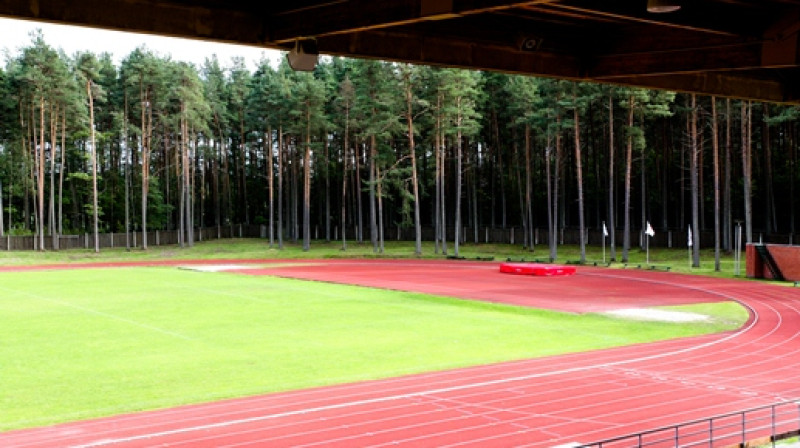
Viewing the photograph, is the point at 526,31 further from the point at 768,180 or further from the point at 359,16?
the point at 768,180

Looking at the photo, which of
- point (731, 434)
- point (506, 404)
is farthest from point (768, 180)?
point (731, 434)

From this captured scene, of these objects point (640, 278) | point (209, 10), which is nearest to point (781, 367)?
point (209, 10)

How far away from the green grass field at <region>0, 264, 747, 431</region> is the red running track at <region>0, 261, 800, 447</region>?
1387 mm

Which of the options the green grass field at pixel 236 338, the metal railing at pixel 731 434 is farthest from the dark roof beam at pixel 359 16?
the green grass field at pixel 236 338

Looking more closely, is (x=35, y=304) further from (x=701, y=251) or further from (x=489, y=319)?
(x=701, y=251)

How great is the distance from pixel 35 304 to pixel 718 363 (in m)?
31.2

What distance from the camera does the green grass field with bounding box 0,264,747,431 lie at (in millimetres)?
21828

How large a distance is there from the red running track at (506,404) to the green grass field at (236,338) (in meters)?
1.39

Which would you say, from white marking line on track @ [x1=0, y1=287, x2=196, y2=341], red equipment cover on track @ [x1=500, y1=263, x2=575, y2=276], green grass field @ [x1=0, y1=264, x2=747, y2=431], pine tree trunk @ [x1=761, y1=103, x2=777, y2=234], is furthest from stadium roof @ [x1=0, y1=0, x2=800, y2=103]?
pine tree trunk @ [x1=761, y1=103, x2=777, y2=234]

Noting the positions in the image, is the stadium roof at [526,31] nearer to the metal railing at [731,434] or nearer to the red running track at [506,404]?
the metal railing at [731,434]

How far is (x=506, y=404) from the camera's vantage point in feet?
64.3

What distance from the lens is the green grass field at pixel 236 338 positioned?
21.8 meters

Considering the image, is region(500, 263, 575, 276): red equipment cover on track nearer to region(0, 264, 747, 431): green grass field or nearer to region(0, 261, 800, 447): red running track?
region(0, 264, 747, 431): green grass field

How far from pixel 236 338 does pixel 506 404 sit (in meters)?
13.8
